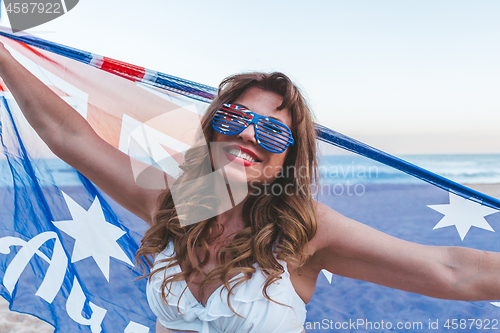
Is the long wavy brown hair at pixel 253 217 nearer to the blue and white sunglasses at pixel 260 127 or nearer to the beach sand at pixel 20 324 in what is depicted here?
the blue and white sunglasses at pixel 260 127

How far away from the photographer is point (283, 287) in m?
1.73

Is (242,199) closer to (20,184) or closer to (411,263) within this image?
(411,263)

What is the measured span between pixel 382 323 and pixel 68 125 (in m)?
2.52

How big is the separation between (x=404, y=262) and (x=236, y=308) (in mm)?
863

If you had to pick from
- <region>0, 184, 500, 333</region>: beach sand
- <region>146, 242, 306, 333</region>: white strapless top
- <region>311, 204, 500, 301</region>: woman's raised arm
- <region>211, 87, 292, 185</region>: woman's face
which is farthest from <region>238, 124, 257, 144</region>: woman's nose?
<region>0, 184, 500, 333</region>: beach sand

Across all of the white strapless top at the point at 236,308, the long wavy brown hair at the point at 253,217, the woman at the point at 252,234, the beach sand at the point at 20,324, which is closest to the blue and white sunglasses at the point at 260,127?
the woman at the point at 252,234

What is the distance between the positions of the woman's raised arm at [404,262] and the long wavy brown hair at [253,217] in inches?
5.5

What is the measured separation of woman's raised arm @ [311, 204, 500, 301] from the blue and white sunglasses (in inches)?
18.1

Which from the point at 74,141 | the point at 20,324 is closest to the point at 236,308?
the point at 74,141

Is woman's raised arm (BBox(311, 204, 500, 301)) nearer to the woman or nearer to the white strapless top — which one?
the woman

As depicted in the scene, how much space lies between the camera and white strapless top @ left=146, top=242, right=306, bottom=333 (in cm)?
166

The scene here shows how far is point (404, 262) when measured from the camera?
1708 millimetres

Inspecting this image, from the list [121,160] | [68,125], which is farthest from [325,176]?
[68,125]

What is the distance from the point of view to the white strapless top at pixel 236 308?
1656 mm
